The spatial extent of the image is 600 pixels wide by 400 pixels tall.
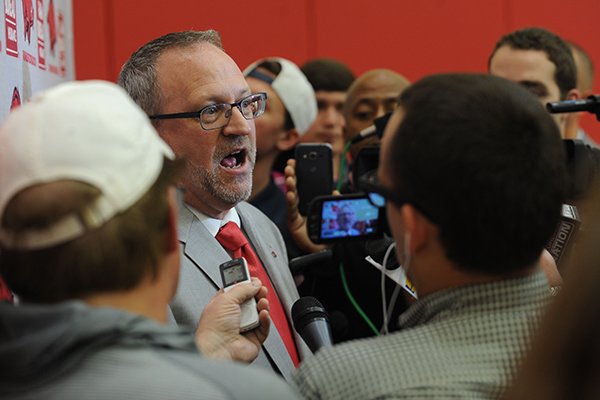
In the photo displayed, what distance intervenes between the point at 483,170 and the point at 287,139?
2235 millimetres

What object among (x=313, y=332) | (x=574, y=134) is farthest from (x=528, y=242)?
(x=574, y=134)

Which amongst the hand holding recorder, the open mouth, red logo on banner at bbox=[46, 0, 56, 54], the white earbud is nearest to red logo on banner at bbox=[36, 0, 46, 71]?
red logo on banner at bbox=[46, 0, 56, 54]

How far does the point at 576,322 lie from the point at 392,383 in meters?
0.44

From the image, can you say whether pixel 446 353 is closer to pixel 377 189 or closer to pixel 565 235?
pixel 377 189

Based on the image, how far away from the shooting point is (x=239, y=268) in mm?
1668

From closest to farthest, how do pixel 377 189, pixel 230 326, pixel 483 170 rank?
pixel 483 170, pixel 377 189, pixel 230 326

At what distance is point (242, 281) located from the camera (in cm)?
164

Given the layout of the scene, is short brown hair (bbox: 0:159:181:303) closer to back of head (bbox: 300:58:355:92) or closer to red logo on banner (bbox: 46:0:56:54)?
red logo on banner (bbox: 46:0:56:54)

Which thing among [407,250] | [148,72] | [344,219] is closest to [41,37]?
[148,72]

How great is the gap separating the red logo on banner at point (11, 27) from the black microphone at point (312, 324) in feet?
2.38

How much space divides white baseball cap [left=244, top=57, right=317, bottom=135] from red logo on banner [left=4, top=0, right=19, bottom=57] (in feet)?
4.89

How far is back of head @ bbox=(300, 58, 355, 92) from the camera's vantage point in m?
3.87

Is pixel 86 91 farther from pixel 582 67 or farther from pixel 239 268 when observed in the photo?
pixel 582 67

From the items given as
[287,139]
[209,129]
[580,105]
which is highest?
[580,105]
